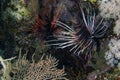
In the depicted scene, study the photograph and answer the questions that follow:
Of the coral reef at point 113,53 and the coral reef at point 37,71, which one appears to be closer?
the coral reef at point 37,71

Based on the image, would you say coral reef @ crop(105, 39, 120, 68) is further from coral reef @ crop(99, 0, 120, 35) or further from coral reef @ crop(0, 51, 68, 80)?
coral reef @ crop(0, 51, 68, 80)

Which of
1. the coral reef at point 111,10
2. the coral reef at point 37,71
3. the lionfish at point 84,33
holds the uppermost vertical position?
the coral reef at point 111,10

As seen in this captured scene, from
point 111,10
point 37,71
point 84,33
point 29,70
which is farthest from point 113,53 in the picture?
point 29,70

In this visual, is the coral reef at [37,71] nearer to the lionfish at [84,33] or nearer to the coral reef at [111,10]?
the lionfish at [84,33]

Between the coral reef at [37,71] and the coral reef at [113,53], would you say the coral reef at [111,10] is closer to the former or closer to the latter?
the coral reef at [113,53]

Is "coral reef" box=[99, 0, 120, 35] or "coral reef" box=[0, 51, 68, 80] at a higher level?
"coral reef" box=[99, 0, 120, 35]

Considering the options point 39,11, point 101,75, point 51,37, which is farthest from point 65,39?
point 101,75

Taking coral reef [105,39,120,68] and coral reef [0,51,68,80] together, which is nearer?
coral reef [0,51,68,80]

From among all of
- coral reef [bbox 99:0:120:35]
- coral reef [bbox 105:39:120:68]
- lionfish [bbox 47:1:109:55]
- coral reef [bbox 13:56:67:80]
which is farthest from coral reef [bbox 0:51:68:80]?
coral reef [bbox 99:0:120:35]

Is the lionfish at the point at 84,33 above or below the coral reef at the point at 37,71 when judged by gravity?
above

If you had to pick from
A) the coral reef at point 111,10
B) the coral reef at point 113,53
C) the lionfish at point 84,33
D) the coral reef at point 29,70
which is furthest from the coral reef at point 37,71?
the coral reef at point 111,10
